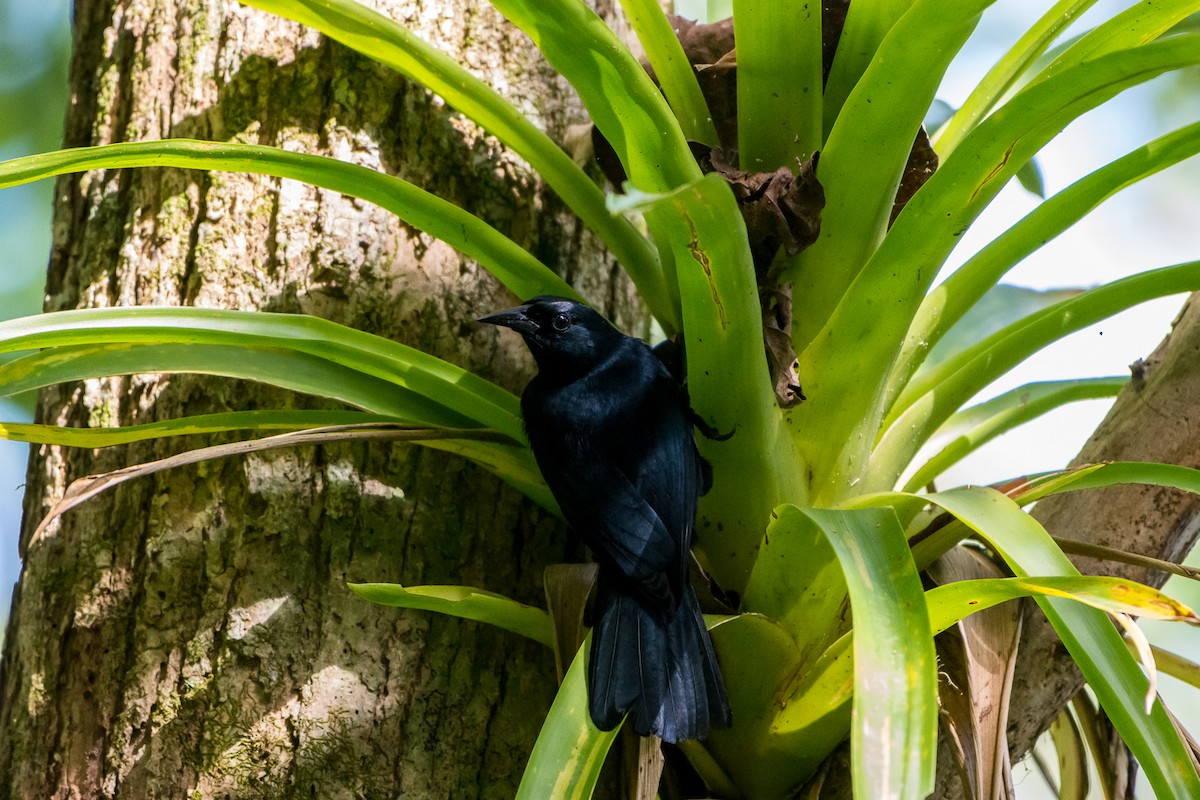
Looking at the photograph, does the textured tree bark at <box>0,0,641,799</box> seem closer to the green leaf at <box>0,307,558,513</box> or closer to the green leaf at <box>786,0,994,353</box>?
the green leaf at <box>0,307,558,513</box>

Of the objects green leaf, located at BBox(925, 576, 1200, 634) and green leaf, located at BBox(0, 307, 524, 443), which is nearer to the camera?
green leaf, located at BBox(925, 576, 1200, 634)

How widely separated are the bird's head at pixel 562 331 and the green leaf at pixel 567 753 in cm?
57

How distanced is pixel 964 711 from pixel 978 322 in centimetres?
96

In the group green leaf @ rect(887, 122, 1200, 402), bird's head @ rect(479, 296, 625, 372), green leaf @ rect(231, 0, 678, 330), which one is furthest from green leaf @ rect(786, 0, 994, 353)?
bird's head @ rect(479, 296, 625, 372)

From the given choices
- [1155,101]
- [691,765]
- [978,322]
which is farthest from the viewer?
[1155,101]

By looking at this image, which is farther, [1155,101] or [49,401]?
[1155,101]

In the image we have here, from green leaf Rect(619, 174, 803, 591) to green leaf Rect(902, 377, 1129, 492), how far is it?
382mm

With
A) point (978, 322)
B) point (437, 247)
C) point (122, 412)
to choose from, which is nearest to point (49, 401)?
point (122, 412)

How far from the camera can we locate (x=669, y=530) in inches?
46.2

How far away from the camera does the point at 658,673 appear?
3.45ft

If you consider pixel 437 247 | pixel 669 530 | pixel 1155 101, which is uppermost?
pixel 1155 101

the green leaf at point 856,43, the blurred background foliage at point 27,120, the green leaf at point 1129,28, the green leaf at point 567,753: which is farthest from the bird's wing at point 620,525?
the blurred background foliage at point 27,120

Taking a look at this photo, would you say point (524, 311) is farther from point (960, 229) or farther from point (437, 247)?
point (960, 229)

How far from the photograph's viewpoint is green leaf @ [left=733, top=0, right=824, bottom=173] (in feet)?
3.62
